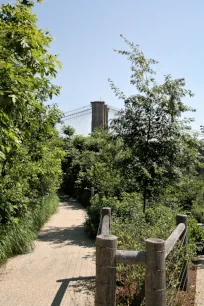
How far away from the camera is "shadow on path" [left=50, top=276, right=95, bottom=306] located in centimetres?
Answer: 434

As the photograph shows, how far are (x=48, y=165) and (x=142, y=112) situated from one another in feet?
9.35

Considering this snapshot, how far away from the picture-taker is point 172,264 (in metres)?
3.89

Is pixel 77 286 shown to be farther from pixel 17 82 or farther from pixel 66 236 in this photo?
pixel 66 236

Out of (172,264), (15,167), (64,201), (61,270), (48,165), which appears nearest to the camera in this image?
(172,264)

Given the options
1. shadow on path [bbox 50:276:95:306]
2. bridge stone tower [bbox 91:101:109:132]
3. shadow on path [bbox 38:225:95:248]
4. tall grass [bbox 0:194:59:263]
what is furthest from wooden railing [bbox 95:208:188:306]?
bridge stone tower [bbox 91:101:109:132]

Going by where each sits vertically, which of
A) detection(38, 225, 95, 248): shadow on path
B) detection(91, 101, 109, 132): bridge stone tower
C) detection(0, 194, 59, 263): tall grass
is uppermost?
detection(91, 101, 109, 132): bridge stone tower

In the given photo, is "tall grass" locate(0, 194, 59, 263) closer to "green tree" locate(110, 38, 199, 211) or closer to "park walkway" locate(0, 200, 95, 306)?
"park walkway" locate(0, 200, 95, 306)

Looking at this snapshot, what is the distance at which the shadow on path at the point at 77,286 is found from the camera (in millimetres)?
4340

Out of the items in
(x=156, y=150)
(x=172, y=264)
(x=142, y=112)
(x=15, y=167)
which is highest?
(x=142, y=112)

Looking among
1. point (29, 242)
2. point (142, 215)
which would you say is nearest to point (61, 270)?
point (29, 242)

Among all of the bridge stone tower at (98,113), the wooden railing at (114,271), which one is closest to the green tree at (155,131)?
the wooden railing at (114,271)

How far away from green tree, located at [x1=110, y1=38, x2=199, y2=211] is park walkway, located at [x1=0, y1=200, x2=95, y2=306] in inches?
89.6

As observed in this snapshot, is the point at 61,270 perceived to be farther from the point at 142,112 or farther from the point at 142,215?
the point at 142,112

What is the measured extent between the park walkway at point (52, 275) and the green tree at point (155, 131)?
2.28 meters
